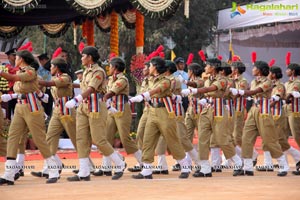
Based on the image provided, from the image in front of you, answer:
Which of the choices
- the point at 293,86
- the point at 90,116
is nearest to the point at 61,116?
the point at 90,116

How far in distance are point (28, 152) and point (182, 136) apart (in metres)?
4.87

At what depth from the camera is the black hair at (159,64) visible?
14.1m

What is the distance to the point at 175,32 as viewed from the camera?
34875 mm

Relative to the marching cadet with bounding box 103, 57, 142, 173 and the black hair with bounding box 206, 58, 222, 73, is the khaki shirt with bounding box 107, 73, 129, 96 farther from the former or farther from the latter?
the black hair with bounding box 206, 58, 222, 73

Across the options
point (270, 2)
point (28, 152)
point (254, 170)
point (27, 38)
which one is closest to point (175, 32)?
point (27, 38)

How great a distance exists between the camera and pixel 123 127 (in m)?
15.0

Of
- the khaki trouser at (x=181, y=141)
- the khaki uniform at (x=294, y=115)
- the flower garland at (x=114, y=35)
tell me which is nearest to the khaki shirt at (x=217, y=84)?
the khaki trouser at (x=181, y=141)

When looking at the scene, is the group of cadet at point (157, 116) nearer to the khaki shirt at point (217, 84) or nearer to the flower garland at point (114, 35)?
the khaki shirt at point (217, 84)

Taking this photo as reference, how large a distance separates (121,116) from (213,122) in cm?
144

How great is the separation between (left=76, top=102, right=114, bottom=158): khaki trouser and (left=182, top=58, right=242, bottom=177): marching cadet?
1.77m

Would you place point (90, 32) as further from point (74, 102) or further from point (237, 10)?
point (74, 102)

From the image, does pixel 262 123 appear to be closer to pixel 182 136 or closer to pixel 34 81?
pixel 182 136

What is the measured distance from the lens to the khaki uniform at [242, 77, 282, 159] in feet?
49.8

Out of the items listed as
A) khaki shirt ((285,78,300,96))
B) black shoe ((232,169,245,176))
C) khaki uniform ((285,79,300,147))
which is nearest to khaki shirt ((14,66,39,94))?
black shoe ((232,169,245,176))
